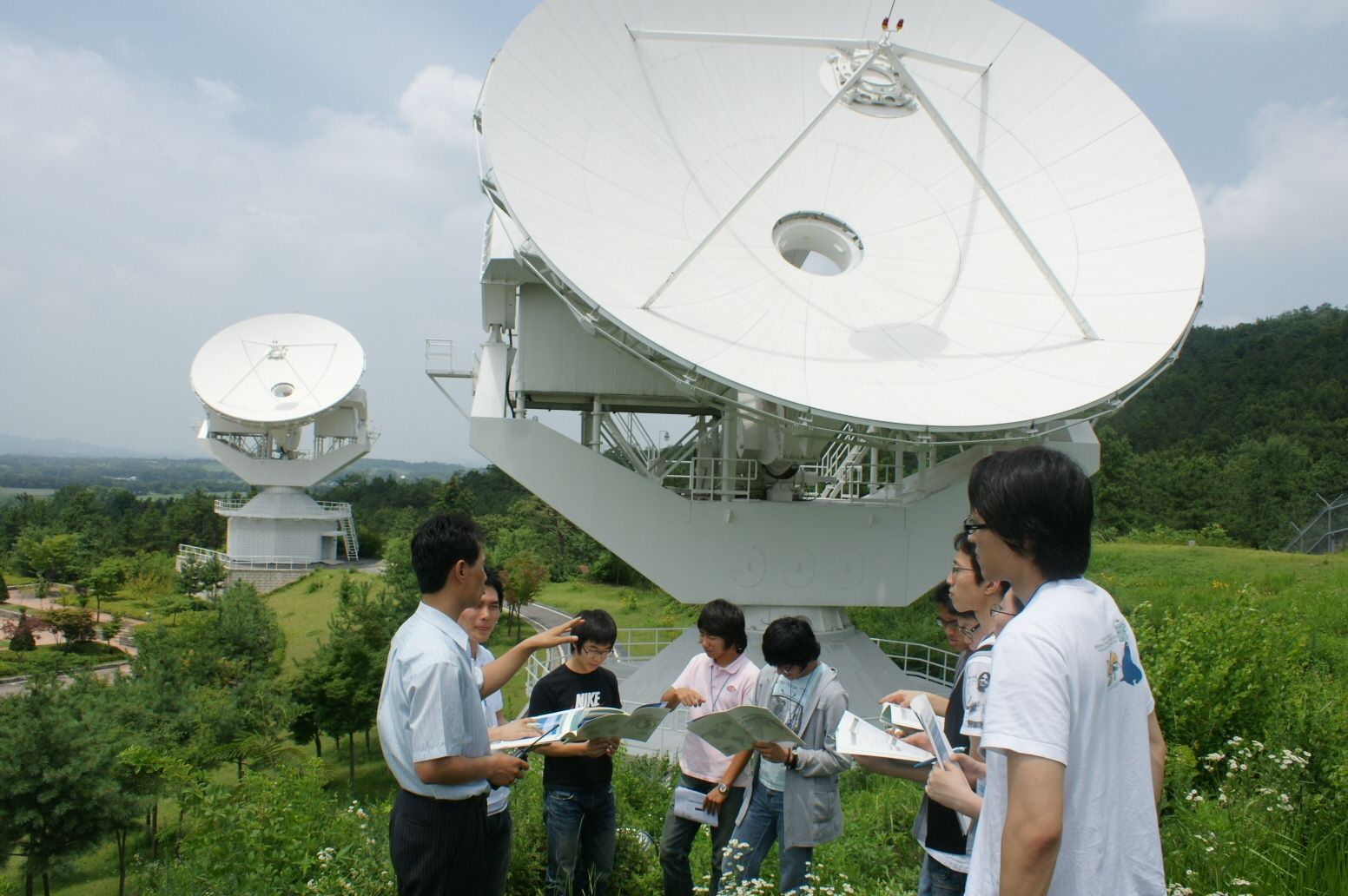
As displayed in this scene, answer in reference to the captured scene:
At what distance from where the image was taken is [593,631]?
14.2ft

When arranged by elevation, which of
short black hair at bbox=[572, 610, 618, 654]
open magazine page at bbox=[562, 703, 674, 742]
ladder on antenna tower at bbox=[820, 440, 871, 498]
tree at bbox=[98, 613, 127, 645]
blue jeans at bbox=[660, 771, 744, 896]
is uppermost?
ladder on antenna tower at bbox=[820, 440, 871, 498]

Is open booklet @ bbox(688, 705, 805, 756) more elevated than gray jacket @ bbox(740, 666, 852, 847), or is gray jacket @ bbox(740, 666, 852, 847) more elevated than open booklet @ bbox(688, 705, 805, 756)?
open booklet @ bbox(688, 705, 805, 756)

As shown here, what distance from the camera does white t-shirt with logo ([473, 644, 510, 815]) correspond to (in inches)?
142

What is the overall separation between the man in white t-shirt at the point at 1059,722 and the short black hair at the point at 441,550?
1903mm

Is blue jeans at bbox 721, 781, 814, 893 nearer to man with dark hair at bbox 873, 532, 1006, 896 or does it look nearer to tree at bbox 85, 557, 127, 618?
man with dark hair at bbox 873, 532, 1006, 896

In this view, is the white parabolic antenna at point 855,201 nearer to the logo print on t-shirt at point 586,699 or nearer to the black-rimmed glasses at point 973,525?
the logo print on t-shirt at point 586,699

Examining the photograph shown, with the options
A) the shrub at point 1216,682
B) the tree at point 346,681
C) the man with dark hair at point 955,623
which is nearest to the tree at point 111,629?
the tree at point 346,681

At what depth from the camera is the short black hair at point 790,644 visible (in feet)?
12.9

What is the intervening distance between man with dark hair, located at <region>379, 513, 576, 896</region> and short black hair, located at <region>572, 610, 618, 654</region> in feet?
4.18

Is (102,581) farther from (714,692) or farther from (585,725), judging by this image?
(585,725)

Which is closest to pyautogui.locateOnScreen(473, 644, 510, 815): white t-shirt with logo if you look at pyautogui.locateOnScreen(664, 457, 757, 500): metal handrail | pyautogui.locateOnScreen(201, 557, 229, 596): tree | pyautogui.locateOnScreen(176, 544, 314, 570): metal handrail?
pyautogui.locateOnScreen(664, 457, 757, 500): metal handrail

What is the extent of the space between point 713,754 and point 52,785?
12132 millimetres

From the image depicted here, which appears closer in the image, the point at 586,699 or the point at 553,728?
the point at 553,728

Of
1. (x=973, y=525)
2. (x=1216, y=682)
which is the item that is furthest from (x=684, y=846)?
(x=1216, y=682)
